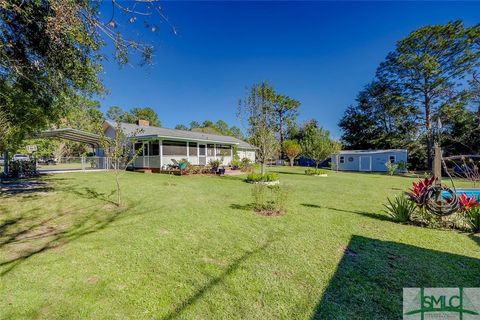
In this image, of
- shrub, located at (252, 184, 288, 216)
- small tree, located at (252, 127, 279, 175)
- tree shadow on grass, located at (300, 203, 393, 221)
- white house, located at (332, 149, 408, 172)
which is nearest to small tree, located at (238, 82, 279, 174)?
small tree, located at (252, 127, 279, 175)

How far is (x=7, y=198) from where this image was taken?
7.45 metres

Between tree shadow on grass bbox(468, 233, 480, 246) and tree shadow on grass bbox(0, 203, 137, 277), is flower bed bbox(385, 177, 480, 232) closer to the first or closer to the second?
tree shadow on grass bbox(468, 233, 480, 246)

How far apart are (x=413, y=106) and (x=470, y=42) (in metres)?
8.14

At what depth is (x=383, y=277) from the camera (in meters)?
3.11

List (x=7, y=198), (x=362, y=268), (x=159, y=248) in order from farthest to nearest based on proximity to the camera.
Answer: (x=7, y=198) < (x=159, y=248) < (x=362, y=268)

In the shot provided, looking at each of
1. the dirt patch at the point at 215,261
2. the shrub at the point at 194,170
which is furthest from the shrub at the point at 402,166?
the dirt patch at the point at 215,261

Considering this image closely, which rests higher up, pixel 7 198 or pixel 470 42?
pixel 470 42

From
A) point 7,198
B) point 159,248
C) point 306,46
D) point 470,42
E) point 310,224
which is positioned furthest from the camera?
point 470,42

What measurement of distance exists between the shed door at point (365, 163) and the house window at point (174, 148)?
22.9 meters

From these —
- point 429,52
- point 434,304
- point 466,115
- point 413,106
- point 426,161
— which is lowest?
point 434,304

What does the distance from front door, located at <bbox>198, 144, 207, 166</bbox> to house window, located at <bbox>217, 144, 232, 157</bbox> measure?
204cm

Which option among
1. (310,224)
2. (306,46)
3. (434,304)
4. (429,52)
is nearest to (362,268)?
(434,304)

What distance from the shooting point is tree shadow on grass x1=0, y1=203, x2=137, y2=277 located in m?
3.82

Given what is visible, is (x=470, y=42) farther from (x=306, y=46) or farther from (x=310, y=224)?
(x=310, y=224)
